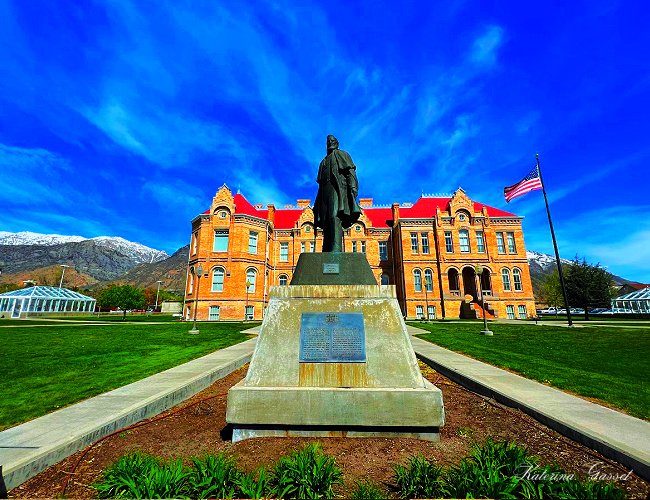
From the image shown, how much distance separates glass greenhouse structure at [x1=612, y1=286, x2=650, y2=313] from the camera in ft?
169

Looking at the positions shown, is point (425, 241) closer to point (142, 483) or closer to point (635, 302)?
point (142, 483)

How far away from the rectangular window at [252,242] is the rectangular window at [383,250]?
15565 mm

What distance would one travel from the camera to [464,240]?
117ft

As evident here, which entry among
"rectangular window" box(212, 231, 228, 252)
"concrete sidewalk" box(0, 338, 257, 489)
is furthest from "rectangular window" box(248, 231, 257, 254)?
"concrete sidewalk" box(0, 338, 257, 489)

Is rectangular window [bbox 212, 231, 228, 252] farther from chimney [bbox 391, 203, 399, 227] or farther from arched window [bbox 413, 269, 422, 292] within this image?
arched window [bbox 413, 269, 422, 292]

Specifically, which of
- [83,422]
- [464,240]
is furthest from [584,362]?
[464,240]

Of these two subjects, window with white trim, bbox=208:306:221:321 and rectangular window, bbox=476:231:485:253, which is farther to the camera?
rectangular window, bbox=476:231:485:253

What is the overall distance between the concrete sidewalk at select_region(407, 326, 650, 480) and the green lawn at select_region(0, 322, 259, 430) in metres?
7.64

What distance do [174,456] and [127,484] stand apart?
1064mm

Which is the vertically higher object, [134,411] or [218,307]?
[218,307]

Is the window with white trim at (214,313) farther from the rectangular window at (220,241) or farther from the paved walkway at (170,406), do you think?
the paved walkway at (170,406)

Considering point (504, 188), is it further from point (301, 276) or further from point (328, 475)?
point (328, 475)

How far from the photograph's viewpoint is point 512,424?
4516mm

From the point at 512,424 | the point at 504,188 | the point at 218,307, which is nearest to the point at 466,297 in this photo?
the point at 504,188
